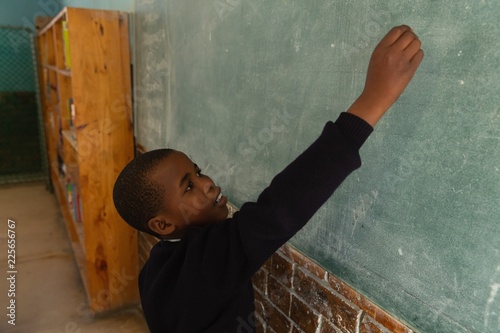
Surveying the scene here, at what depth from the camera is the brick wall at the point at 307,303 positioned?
3.02 feet

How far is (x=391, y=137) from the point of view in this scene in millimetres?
811

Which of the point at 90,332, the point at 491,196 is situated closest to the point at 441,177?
the point at 491,196

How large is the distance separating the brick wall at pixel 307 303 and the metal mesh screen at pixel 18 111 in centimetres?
446

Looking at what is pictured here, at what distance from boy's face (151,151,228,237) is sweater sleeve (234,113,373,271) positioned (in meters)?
0.26

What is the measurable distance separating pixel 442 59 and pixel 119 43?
1913mm

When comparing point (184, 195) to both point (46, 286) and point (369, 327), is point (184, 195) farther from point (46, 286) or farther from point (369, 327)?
point (46, 286)

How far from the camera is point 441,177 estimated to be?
28.2 inches

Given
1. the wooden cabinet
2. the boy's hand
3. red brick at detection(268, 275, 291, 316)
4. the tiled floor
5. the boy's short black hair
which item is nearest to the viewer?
the boy's hand

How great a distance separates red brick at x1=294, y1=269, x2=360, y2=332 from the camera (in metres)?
0.98

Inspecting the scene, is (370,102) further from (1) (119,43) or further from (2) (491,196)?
(1) (119,43)

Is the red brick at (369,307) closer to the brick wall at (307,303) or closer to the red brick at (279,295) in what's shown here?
the brick wall at (307,303)

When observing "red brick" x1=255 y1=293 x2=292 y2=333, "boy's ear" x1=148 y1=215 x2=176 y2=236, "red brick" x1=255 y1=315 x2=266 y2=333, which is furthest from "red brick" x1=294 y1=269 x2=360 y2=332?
"boy's ear" x1=148 y1=215 x2=176 y2=236

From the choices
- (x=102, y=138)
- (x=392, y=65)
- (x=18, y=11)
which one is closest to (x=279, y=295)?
(x=392, y=65)

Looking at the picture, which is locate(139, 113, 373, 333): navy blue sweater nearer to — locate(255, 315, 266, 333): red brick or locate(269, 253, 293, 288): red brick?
locate(269, 253, 293, 288): red brick
